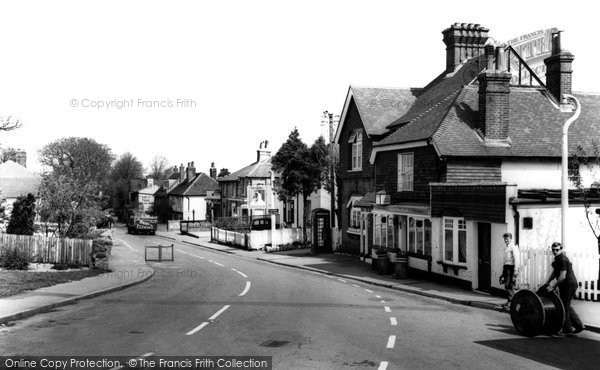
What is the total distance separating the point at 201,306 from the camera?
52.9ft

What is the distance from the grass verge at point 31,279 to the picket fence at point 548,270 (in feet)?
53.9

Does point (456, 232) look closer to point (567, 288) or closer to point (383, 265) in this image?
point (383, 265)

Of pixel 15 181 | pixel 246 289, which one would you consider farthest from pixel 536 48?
pixel 15 181

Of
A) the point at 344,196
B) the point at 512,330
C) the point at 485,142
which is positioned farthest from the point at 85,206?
the point at 512,330

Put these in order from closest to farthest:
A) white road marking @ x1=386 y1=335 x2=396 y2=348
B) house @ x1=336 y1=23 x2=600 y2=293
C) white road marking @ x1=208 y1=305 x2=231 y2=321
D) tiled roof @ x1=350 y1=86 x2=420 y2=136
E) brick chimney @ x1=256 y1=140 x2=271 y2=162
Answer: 1. white road marking @ x1=386 y1=335 x2=396 y2=348
2. white road marking @ x1=208 y1=305 x2=231 y2=321
3. house @ x1=336 y1=23 x2=600 y2=293
4. tiled roof @ x1=350 y1=86 x2=420 y2=136
5. brick chimney @ x1=256 y1=140 x2=271 y2=162

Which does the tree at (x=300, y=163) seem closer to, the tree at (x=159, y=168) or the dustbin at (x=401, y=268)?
the dustbin at (x=401, y=268)

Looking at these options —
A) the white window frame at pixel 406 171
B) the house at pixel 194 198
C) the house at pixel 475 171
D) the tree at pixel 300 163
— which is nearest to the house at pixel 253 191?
the house at pixel 194 198

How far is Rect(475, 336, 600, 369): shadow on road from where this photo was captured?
966cm

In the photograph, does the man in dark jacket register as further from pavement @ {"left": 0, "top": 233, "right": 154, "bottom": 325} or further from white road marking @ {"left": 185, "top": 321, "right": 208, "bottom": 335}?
pavement @ {"left": 0, "top": 233, "right": 154, "bottom": 325}

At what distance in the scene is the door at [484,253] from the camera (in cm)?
1802

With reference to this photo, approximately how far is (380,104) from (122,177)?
103085 mm

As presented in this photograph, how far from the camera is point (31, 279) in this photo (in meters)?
21.4

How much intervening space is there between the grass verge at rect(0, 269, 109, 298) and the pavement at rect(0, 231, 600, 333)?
1.66ft

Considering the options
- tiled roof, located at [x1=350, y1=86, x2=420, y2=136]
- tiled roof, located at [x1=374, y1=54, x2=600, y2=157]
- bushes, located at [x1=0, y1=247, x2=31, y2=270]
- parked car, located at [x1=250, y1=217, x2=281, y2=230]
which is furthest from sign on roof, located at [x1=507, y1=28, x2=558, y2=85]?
bushes, located at [x1=0, y1=247, x2=31, y2=270]
